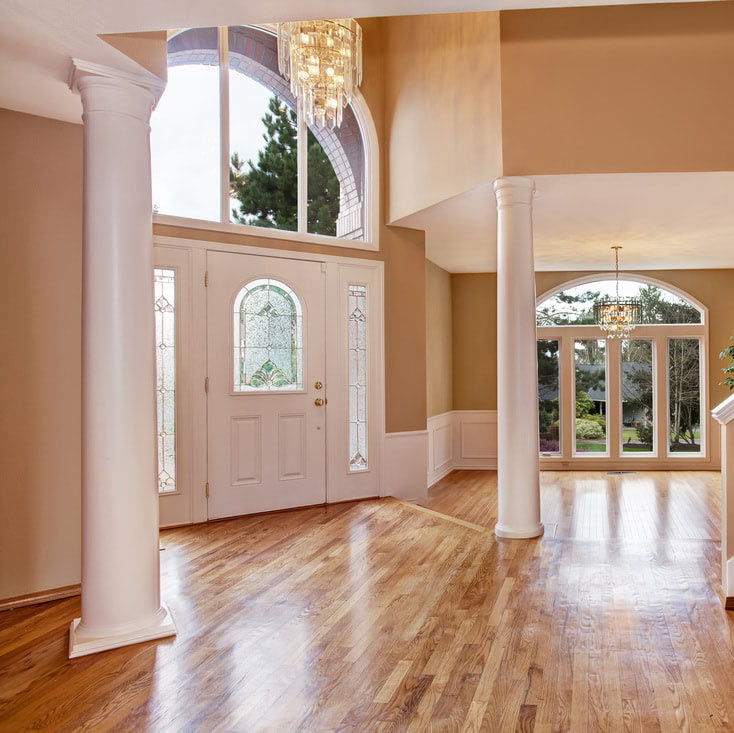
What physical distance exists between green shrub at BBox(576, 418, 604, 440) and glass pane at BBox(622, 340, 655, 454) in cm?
33

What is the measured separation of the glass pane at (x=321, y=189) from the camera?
19.8 ft

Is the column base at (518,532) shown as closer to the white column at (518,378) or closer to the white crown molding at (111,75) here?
the white column at (518,378)

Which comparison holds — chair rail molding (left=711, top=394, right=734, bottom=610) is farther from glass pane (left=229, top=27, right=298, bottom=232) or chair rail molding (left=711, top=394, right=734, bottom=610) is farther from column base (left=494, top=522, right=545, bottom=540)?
glass pane (left=229, top=27, right=298, bottom=232)

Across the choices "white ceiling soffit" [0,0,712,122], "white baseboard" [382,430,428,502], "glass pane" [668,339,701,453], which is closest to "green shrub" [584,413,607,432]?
"glass pane" [668,339,701,453]

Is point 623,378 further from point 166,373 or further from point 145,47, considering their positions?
point 145,47

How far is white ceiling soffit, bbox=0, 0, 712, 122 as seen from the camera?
8.14 feet

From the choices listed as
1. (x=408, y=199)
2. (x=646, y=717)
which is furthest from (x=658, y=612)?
(x=408, y=199)

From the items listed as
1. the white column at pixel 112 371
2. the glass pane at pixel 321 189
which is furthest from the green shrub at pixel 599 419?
the white column at pixel 112 371

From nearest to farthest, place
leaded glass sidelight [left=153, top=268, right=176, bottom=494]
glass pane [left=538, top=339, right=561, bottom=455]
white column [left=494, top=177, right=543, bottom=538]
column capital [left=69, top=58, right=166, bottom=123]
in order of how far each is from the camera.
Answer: column capital [left=69, top=58, right=166, bottom=123], white column [left=494, top=177, right=543, bottom=538], leaded glass sidelight [left=153, top=268, right=176, bottom=494], glass pane [left=538, top=339, right=561, bottom=455]

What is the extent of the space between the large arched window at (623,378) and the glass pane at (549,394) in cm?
1

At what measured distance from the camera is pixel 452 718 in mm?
2287

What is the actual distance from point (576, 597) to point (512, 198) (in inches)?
109

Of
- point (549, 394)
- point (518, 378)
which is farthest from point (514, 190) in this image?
point (549, 394)

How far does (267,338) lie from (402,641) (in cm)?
326
